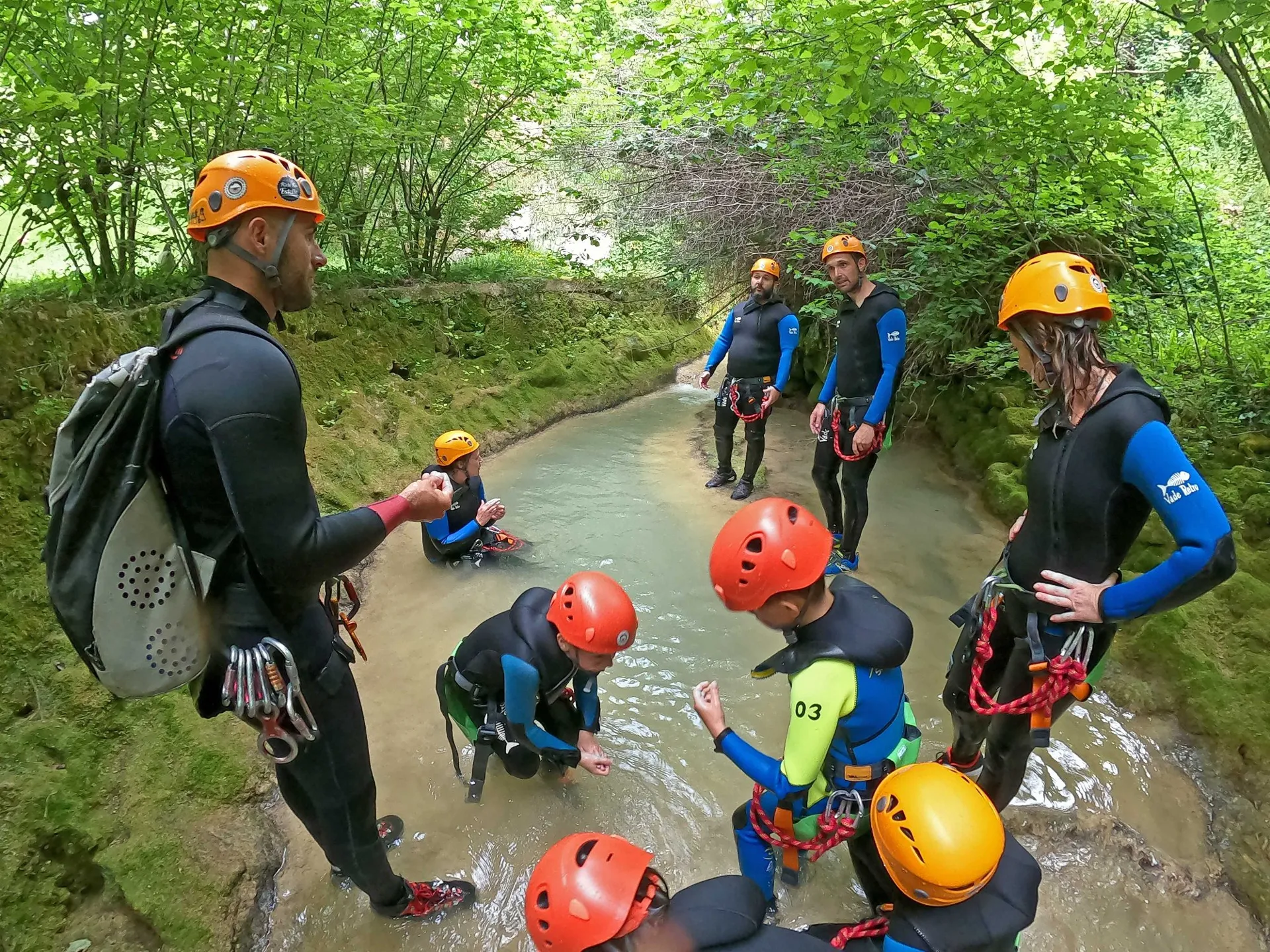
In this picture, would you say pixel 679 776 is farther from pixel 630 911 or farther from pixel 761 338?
pixel 761 338

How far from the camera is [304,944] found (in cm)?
225

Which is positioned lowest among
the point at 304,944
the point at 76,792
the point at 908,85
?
the point at 304,944

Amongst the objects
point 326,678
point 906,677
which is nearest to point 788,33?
point 906,677

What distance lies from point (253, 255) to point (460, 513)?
325 centimetres

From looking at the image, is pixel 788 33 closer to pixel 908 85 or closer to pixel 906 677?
pixel 908 85

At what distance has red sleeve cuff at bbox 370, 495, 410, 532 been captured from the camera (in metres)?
1.62

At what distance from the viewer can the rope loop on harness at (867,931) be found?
162cm

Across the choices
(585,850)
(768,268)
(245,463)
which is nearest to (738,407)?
(768,268)

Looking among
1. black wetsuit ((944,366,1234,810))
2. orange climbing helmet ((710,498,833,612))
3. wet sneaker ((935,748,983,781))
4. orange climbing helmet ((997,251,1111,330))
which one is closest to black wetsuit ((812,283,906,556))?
wet sneaker ((935,748,983,781))

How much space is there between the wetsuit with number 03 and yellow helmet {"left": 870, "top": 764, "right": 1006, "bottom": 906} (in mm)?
225

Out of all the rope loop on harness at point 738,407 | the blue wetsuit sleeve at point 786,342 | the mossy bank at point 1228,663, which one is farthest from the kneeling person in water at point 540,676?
the rope loop on harness at point 738,407

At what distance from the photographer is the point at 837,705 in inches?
68.9

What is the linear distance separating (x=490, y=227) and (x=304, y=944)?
342 inches

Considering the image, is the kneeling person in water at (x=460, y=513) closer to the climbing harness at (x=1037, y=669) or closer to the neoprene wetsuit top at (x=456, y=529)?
the neoprene wetsuit top at (x=456, y=529)
